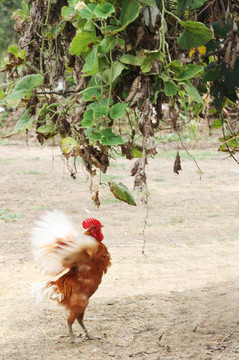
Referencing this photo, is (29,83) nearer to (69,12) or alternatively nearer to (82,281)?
(69,12)

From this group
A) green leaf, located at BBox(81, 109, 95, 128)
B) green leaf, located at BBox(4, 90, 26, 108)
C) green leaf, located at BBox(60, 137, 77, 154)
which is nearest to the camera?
green leaf, located at BBox(81, 109, 95, 128)

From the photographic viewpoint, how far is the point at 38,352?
124 inches

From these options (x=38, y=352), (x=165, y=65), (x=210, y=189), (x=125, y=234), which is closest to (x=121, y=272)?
(x=125, y=234)

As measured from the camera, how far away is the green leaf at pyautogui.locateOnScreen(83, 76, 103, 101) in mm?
2098

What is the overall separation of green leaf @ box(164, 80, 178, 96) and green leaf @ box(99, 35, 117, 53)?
0.23m

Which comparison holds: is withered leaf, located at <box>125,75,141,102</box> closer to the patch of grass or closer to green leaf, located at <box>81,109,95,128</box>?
green leaf, located at <box>81,109,95,128</box>

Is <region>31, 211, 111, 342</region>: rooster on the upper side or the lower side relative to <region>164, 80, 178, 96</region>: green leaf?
lower

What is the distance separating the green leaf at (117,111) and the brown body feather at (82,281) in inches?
52.5

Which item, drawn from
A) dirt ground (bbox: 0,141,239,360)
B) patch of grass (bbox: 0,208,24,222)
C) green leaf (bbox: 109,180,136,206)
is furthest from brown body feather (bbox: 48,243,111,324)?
patch of grass (bbox: 0,208,24,222)

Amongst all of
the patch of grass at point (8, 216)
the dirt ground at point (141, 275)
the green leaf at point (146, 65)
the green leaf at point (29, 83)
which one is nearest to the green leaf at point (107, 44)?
the green leaf at point (146, 65)

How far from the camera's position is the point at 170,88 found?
200 centimetres

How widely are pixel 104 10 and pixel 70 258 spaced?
166cm

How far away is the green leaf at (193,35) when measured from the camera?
193 centimetres

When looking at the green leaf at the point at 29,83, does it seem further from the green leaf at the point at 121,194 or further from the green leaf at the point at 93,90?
the green leaf at the point at 121,194
